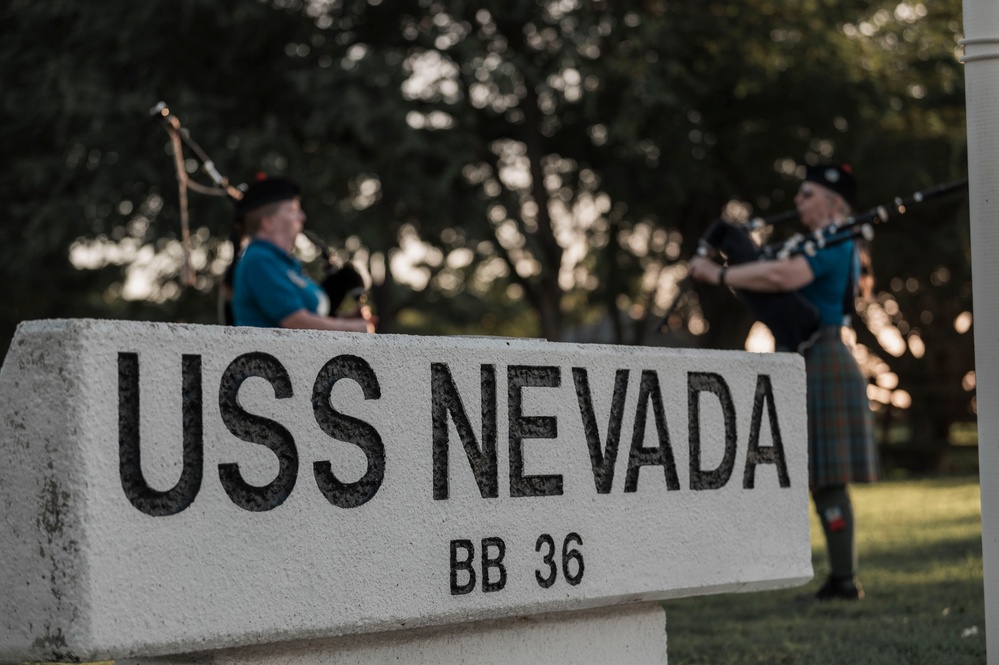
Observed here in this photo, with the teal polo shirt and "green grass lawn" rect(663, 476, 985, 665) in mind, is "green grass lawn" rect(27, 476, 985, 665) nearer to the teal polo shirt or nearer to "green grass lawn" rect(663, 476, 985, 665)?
"green grass lawn" rect(663, 476, 985, 665)

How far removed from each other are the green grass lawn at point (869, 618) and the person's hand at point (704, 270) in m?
1.32

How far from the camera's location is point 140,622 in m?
2.88

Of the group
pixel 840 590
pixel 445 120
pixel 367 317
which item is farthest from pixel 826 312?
pixel 445 120

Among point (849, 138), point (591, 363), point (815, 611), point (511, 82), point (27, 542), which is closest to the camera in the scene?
point (27, 542)

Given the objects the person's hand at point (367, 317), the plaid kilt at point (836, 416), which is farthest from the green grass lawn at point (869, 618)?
the person's hand at point (367, 317)

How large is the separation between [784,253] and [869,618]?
1430 mm

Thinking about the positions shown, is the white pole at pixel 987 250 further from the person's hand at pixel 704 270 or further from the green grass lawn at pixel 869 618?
the person's hand at pixel 704 270

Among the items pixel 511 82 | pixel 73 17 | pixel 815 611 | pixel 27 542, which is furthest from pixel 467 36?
pixel 27 542

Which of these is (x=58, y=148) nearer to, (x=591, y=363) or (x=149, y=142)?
(x=149, y=142)

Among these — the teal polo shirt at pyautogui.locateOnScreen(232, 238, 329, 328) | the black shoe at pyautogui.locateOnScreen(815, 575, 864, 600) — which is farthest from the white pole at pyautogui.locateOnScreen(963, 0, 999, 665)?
the black shoe at pyautogui.locateOnScreen(815, 575, 864, 600)

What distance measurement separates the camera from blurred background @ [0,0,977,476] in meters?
13.8

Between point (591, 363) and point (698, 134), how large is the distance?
1217 centimetres

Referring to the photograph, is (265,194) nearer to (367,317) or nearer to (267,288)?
(267,288)

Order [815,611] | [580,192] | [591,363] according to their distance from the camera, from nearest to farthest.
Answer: [591,363], [815,611], [580,192]
